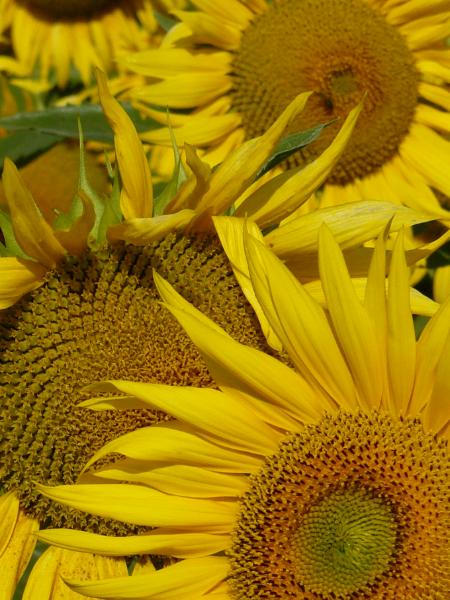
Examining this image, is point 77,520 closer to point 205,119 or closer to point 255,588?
point 255,588

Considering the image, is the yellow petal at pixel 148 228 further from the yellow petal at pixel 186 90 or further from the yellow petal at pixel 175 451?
the yellow petal at pixel 186 90

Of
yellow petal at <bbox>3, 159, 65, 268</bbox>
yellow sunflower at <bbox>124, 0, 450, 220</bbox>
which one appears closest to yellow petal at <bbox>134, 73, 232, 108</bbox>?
yellow sunflower at <bbox>124, 0, 450, 220</bbox>

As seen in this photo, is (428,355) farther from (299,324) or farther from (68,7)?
(68,7)

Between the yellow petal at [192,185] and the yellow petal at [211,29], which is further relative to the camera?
the yellow petal at [211,29]

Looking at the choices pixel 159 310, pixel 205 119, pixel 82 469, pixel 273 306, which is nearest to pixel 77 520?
pixel 82 469

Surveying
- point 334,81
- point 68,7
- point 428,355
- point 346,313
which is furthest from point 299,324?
point 68,7

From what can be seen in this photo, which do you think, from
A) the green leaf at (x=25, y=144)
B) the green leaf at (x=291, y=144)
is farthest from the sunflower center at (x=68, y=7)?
the green leaf at (x=291, y=144)
